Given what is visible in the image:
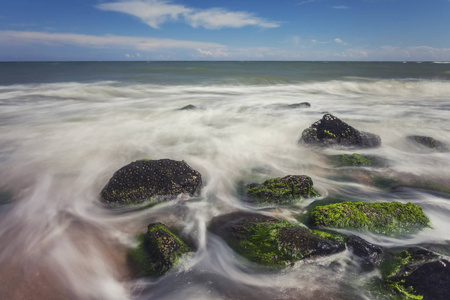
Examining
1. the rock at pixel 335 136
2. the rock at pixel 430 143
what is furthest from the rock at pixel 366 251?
the rock at pixel 430 143

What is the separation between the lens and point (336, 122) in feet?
22.2

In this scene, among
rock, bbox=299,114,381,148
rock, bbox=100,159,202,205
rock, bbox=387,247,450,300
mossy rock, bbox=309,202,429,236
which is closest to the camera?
rock, bbox=387,247,450,300

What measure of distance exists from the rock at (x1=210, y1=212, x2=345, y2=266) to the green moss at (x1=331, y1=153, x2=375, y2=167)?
2.86 metres

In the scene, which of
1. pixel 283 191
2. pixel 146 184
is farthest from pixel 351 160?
pixel 146 184

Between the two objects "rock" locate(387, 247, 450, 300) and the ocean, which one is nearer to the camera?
"rock" locate(387, 247, 450, 300)

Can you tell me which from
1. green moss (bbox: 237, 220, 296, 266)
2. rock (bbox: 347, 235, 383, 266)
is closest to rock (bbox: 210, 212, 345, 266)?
green moss (bbox: 237, 220, 296, 266)

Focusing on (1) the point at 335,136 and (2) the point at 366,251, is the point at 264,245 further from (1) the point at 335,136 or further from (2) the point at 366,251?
(1) the point at 335,136

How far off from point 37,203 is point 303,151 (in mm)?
5414

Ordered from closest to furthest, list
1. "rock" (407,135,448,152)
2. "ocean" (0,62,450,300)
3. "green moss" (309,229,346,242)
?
"ocean" (0,62,450,300)
"green moss" (309,229,346,242)
"rock" (407,135,448,152)

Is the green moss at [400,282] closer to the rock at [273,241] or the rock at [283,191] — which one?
the rock at [273,241]

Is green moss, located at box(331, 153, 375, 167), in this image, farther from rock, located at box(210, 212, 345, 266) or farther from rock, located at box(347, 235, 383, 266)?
rock, located at box(347, 235, 383, 266)

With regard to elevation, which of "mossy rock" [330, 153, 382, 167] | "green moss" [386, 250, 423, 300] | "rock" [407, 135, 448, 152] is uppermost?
"rock" [407, 135, 448, 152]

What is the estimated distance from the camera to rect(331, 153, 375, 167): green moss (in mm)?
5746

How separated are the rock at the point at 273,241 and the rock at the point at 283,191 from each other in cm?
55
